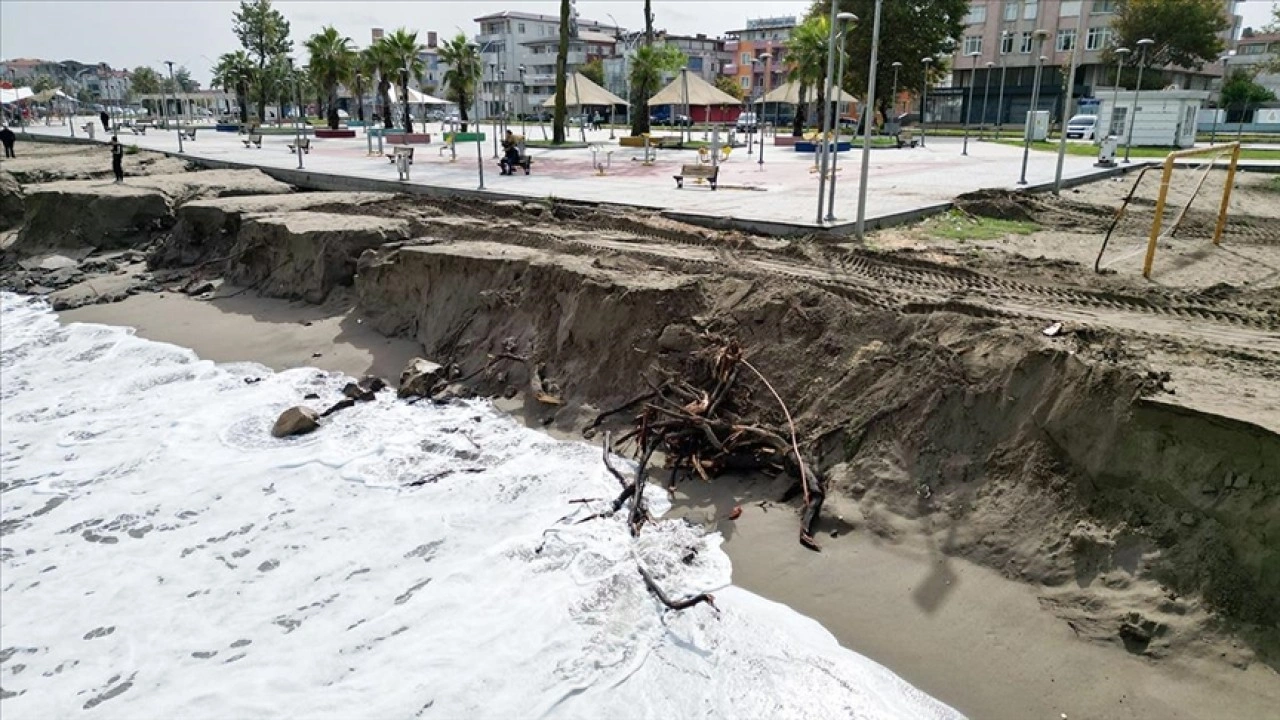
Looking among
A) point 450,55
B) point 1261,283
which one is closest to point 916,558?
point 1261,283

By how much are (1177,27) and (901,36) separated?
18639 mm

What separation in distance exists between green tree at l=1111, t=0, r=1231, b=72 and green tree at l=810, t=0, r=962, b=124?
11566 mm

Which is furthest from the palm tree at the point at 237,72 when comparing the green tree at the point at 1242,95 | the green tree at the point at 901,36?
the green tree at the point at 1242,95

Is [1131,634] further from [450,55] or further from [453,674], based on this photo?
[450,55]

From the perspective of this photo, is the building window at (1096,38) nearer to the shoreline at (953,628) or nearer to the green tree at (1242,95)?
the green tree at (1242,95)

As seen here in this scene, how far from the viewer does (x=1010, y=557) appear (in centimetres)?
591

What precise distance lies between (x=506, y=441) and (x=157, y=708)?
163 inches

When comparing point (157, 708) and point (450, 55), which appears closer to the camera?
point (157, 708)

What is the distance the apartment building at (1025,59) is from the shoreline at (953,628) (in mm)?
61064

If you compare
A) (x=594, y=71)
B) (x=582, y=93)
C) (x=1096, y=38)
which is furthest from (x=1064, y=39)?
(x=582, y=93)

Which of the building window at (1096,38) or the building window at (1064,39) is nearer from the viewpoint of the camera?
the building window at (1096,38)

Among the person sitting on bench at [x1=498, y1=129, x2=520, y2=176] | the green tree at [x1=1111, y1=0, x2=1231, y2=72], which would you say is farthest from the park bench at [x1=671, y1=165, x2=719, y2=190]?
the green tree at [x1=1111, y1=0, x2=1231, y2=72]

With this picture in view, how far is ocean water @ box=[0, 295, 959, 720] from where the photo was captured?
539cm

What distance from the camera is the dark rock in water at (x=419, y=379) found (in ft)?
33.7
